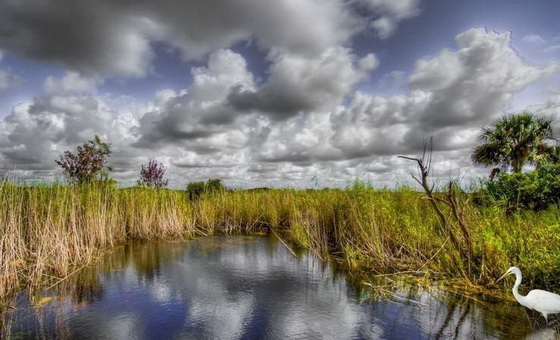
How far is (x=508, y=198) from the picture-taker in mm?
10531

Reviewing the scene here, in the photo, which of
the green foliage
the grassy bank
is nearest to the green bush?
the grassy bank

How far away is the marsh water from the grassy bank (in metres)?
0.71

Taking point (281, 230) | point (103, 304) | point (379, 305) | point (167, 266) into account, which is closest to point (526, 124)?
point (281, 230)

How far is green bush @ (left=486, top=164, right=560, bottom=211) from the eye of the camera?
1015cm

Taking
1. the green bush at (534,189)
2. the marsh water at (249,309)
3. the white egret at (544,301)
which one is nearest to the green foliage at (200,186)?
the marsh water at (249,309)

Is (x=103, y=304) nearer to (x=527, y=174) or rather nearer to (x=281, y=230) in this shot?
(x=281, y=230)

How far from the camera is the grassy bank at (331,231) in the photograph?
19.7 ft

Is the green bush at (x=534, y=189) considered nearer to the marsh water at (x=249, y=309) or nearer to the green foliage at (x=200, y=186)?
the marsh water at (x=249, y=309)

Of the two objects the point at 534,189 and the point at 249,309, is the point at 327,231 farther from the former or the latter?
the point at 534,189

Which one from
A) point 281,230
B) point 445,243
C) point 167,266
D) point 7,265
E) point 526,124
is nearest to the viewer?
point 7,265

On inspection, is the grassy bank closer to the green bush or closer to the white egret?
the white egret

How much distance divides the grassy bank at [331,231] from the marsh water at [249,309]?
2.33 feet

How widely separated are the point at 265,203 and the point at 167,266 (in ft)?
23.1

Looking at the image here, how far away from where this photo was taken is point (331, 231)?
10625 millimetres
